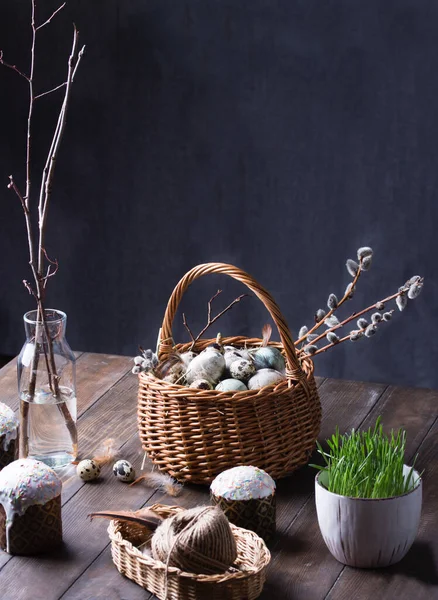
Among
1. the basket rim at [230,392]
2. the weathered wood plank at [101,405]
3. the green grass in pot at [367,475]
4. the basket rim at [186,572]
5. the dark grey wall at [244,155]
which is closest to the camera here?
the basket rim at [186,572]

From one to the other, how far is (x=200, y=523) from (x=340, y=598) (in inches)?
8.3

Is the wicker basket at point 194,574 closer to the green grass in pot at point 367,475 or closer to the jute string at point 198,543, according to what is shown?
the jute string at point 198,543

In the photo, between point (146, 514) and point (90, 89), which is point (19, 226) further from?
point (146, 514)

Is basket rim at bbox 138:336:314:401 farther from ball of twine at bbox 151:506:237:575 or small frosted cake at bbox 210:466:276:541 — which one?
ball of twine at bbox 151:506:237:575

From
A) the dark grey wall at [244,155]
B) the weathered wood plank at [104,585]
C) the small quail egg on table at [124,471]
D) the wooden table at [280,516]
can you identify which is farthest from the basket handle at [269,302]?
the dark grey wall at [244,155]

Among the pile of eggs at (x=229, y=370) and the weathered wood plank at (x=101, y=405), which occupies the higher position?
the pile of eggs at (x=229, y=370)

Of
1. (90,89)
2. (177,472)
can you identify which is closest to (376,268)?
(90,89)

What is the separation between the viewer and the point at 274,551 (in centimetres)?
136

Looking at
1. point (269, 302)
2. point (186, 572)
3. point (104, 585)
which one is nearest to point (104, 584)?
point (104, 585)

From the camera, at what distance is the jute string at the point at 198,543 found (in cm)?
121

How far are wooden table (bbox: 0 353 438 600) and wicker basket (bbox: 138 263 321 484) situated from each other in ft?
0.17

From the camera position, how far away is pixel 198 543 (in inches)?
47.5

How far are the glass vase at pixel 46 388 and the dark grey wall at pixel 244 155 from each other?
1.71m

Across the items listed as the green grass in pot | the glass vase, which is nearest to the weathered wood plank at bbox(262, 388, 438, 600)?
the green grass in pot
